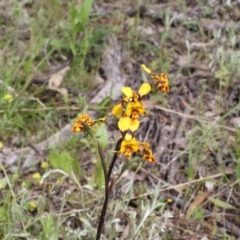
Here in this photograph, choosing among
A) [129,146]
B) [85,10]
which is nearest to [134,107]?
[129,146]

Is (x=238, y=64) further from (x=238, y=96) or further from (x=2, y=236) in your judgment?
(x=2, y=236)

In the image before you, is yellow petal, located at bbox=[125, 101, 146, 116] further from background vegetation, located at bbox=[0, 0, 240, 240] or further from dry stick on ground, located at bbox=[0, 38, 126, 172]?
dry stick on ground, located at bbox=[0, 38, 126, 172]

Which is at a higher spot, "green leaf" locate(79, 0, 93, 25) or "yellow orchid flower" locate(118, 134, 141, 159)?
"green leaf" locate(79, 0, 93, 25)

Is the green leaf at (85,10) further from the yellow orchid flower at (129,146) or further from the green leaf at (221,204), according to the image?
the yellow orchid flower at (129,146)

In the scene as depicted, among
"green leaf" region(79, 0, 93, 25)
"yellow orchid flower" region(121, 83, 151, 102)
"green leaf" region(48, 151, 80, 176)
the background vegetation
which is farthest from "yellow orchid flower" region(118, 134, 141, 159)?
"green leaf" region(79, 0, 93, 25)

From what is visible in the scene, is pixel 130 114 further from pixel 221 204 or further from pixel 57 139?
pixel 57 139

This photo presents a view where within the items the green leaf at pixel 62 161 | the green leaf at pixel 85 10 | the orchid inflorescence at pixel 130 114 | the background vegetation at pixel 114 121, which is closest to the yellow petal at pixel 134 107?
the orchid inflorescence at pixel 130 114

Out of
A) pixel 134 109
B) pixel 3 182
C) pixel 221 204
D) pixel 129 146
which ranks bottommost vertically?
pixel 221 204

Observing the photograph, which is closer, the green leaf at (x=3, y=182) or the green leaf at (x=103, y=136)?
the green leaf at (x=3, y=182)

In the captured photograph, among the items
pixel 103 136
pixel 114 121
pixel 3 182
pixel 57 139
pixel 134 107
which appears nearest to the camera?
pixel 134 107
